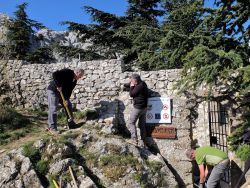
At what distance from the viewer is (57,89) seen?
8633mm

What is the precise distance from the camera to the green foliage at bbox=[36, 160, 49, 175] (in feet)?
23.9

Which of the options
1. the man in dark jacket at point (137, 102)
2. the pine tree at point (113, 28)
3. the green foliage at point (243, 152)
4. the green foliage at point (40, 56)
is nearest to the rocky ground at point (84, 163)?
the man in dark jacket at point (137, 102)

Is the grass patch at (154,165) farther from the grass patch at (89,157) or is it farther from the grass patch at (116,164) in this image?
the grass patch at (89,157)

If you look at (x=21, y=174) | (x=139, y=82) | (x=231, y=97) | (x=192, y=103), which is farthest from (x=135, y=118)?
(x=21, y=174)

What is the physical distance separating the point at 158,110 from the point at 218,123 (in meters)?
1.66

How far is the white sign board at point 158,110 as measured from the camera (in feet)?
30.4

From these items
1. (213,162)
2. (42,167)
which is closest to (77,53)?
(42,167)

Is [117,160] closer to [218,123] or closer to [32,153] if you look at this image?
[32,153]

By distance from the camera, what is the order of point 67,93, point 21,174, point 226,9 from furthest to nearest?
point 67,93 → point 21,174 → point 226,9

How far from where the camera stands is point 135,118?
888 centimetres

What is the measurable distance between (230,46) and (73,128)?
13.9ft

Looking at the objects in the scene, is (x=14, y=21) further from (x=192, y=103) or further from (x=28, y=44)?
(x=192, y=103)

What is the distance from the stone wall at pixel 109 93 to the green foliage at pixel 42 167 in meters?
2.52

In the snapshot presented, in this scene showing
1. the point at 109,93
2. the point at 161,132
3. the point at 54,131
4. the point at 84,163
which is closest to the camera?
the point at 84,163
